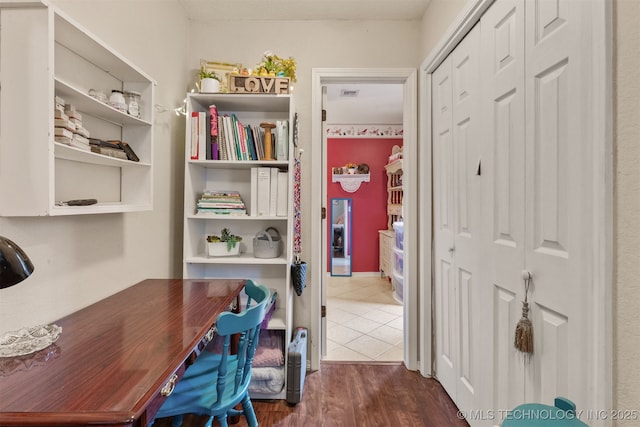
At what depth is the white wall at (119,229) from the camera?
1.04m

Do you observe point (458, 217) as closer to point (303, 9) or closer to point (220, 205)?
point (220, 205)

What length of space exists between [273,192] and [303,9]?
1.34 meters

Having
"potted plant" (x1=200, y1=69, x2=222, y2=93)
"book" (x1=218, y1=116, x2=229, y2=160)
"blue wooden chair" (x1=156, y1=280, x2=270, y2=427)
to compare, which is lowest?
"blue wooden chair" (x1=156, y1=280, x2=270, y2=427)

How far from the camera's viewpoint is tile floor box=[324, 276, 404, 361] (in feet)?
8.25

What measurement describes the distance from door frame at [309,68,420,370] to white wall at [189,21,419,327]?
1.9 inches

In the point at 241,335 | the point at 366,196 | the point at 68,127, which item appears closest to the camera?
the point at 68,127

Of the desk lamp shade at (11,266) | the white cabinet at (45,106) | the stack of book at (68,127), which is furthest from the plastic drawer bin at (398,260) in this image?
the desk lamp shade at (11,266)

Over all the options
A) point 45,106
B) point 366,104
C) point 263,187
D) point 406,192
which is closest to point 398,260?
point 406,192

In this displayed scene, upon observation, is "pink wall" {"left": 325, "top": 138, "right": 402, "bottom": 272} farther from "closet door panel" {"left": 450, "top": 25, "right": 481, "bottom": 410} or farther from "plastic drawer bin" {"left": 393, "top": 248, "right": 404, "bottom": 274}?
"closet door panel" {"left": 450, "top": 25, "right": 481, "bottom": 410}

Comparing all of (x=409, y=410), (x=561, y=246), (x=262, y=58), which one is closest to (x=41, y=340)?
(x=561, y=246)

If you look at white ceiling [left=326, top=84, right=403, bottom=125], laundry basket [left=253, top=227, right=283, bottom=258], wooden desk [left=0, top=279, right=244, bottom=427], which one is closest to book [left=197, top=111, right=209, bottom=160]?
laundry basket [left=253, top=227, right=283, bottom=258]

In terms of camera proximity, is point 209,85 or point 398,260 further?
point 398,260

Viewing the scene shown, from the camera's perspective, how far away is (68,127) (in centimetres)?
102

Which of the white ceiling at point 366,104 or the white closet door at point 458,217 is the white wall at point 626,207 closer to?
the white closet door at point 458,217
